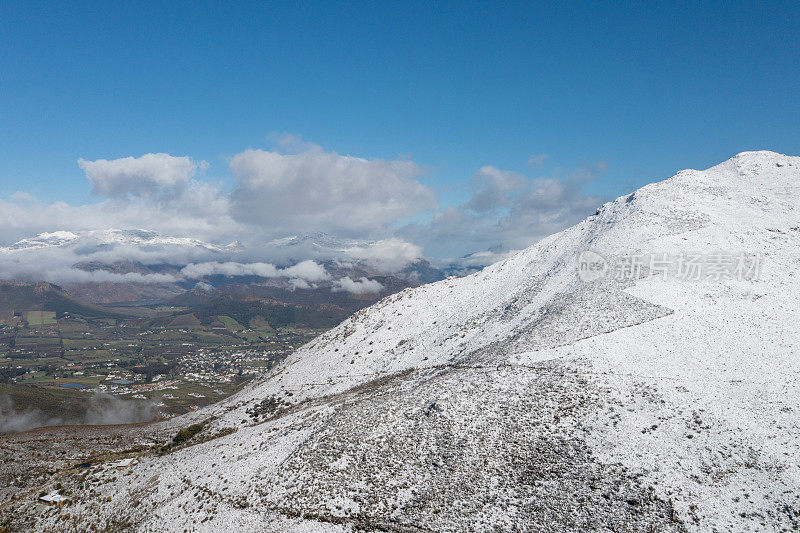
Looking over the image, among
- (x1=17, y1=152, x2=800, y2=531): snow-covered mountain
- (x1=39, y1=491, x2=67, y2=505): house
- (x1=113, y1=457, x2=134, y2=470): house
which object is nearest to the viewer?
(x1=17, y1=152, x2=800, y2=531): snow-covered mountain

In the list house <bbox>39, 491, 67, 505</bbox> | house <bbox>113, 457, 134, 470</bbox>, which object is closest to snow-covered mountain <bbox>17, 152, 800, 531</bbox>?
house <bbox>113, 457, 134, 470</bbox>

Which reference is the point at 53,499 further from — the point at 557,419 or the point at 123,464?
the point at 557,419

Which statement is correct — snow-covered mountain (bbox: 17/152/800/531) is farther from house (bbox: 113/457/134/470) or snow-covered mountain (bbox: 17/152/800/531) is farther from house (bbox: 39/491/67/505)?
house (bbox: 39/491/67/505)

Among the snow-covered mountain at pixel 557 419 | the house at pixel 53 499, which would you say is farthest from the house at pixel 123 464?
the house at pixel 53 499

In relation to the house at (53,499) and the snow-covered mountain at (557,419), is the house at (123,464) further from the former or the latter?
the house at (53,499)

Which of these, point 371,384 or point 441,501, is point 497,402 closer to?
point 441,501

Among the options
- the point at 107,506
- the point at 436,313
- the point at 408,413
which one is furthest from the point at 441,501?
the point at 436,313
